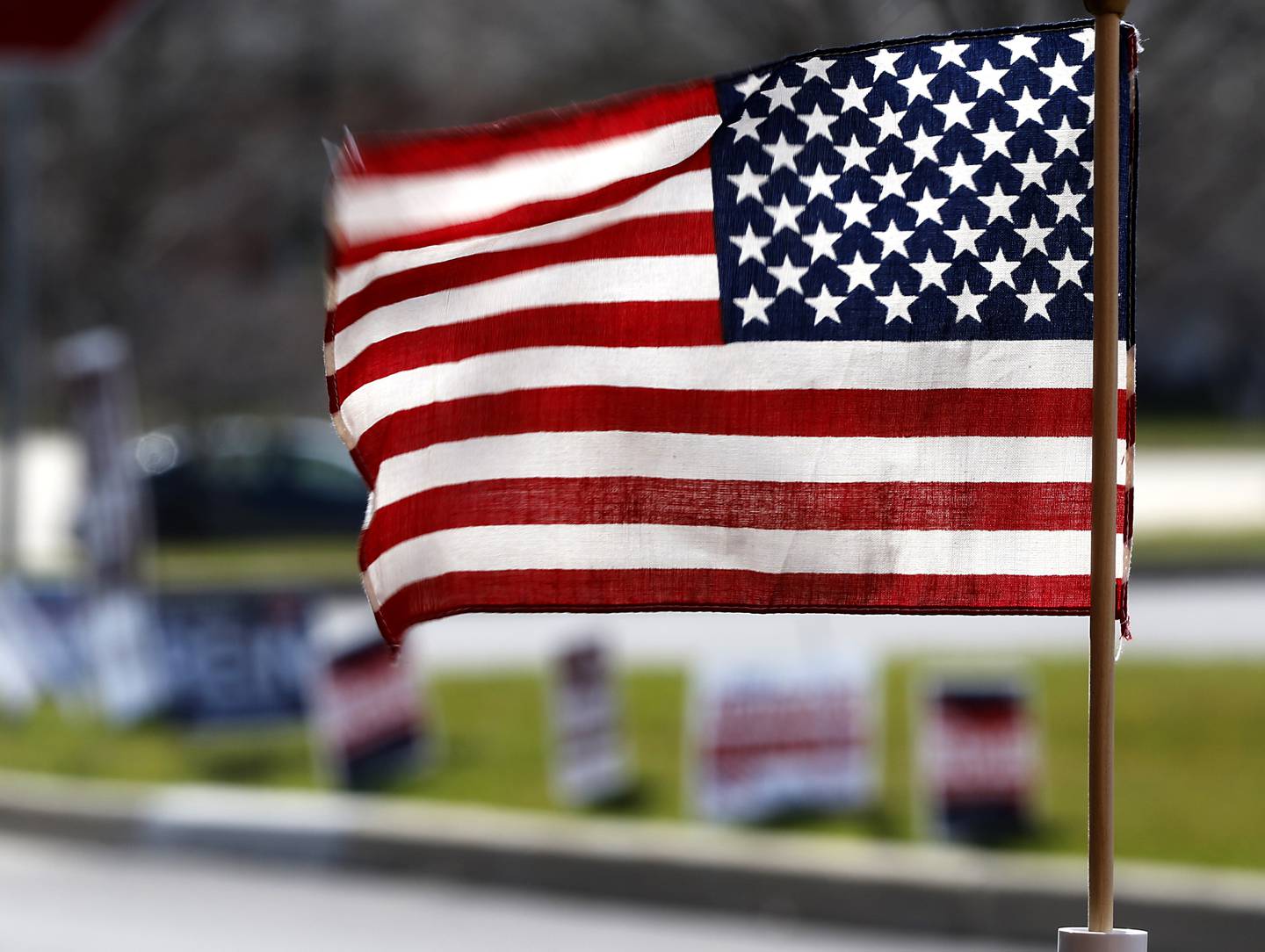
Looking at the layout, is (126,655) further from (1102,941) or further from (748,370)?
(1102,941)

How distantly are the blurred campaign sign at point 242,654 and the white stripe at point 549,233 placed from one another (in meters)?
7.10

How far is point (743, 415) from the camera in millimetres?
3834

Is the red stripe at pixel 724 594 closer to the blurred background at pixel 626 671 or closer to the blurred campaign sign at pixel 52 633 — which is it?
the blurred background at pixel 626 671

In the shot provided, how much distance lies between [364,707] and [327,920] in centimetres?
203

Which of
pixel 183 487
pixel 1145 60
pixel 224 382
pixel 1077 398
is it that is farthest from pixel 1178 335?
pixel 1077 398

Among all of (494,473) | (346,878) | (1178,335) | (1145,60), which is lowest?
(346,878)

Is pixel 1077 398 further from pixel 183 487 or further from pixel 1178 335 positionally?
pixel 1178 335

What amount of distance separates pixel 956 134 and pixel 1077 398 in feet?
1.80

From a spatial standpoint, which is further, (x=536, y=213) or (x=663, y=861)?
(x=663, y=861)

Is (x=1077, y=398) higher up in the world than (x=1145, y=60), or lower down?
lower down

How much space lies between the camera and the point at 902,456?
379cm

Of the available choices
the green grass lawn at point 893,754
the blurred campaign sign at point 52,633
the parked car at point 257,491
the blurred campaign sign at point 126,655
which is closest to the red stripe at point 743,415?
the green grass lawn at point 893,754

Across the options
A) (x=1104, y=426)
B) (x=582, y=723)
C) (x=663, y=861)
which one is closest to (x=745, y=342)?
(x=1104, y=426)

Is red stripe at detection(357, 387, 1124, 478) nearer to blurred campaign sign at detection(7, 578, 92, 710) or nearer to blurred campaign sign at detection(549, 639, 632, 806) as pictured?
blurred campaign sign at detection(549, 639, 632, 806)
